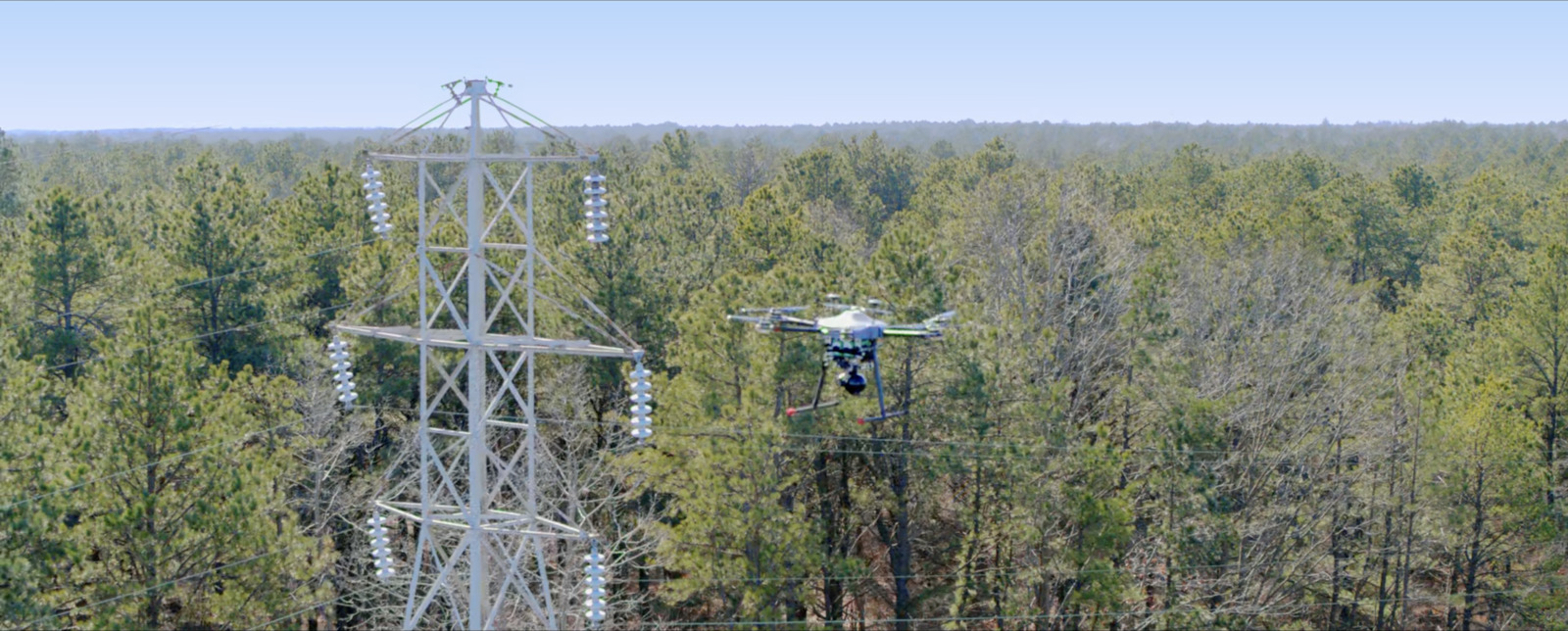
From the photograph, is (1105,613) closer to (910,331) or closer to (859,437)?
(859,437)

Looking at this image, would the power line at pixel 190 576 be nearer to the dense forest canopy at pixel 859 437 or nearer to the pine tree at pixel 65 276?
the dense forest canopy at pixel 859 437

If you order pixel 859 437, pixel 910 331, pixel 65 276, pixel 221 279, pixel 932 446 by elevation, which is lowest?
pixel 932 446

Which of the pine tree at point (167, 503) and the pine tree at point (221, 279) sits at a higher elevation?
the pine tree at point (221, 279)

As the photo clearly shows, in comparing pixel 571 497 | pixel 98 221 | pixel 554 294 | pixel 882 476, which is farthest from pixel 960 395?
pixel 98 221

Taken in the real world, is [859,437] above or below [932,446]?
above

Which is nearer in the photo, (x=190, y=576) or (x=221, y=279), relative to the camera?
(x=190, y=576)

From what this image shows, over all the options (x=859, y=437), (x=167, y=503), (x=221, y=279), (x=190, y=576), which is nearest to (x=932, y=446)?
(x=859, y=437)

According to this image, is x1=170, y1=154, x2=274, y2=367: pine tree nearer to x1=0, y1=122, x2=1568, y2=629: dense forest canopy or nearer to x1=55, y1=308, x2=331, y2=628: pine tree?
x1=0, y1=122, x2=1568, y2=629: dense forest canopy

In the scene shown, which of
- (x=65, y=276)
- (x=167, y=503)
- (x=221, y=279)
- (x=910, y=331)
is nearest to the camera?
(x=910, y=331)

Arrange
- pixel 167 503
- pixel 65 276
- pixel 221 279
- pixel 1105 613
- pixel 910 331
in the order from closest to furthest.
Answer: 1. pixel 910 331
2. pixel 167 503
3. pixel 1105 613
4. pixel 221 279
5. pixel 65 276

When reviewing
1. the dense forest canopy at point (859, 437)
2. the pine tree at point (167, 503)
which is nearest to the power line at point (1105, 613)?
the dense forest canopy at point (859, 437)
